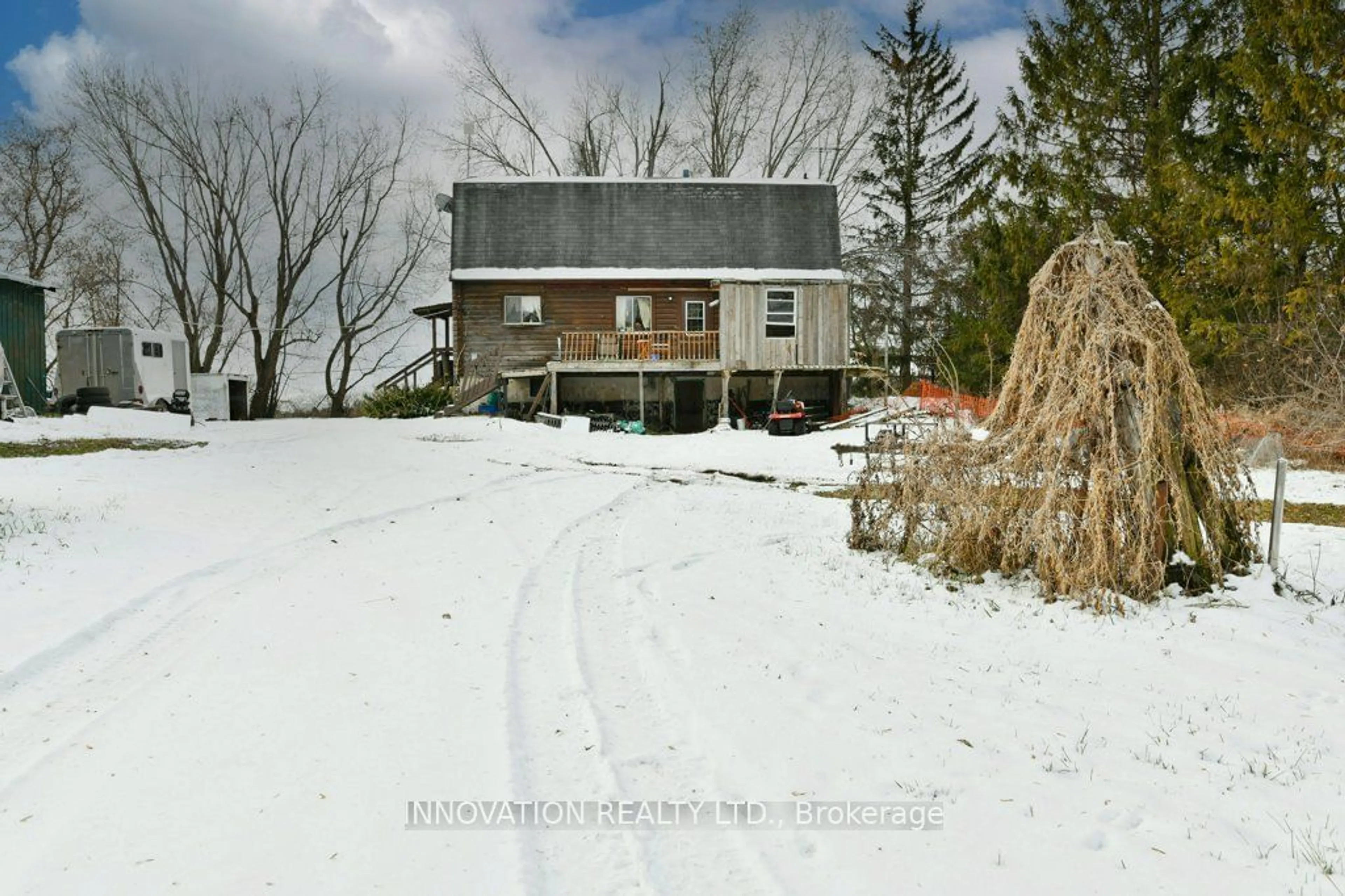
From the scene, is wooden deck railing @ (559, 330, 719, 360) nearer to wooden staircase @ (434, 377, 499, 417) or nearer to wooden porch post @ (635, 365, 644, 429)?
wooden porch post @ (635, 365, 644, 429)

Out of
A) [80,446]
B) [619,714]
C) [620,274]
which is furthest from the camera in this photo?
[620,274]

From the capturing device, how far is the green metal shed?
20.7 meters

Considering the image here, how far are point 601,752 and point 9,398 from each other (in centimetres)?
2062

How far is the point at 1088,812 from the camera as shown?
3424 mm

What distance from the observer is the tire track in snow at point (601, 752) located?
2934 mm

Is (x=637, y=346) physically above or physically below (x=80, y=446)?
above

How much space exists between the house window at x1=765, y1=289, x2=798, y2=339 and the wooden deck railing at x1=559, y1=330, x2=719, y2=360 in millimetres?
1733

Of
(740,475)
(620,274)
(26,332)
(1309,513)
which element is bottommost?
(1309,513)

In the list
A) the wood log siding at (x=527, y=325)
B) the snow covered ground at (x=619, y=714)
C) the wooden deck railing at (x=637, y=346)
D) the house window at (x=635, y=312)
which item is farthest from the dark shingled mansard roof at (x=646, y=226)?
the snow covered ground at (x=619, y=714)

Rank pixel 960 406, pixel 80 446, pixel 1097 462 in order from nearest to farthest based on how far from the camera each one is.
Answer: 1. pixel 1097 462
2. pixel 960 406
3. pixel 80 446

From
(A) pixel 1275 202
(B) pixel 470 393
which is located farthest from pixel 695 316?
(A) pixel 1275 202

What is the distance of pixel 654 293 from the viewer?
26.9m

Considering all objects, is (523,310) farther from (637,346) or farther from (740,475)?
(740,475)

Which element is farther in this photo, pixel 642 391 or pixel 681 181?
pixel 681 181
